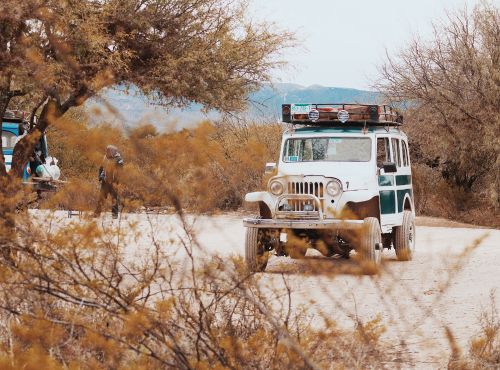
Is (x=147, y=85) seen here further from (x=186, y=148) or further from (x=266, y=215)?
(x=186, y=148)

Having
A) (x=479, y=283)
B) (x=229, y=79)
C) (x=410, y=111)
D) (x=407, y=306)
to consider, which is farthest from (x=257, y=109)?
(x=410, y=111)

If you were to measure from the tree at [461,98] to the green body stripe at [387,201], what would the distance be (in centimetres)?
1740

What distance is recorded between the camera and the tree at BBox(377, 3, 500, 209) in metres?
32.6

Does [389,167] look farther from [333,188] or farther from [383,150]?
[333,188]

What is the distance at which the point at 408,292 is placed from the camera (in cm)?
576

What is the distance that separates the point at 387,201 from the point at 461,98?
1958 cm

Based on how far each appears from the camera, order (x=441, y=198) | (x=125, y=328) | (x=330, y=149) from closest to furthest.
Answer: (x=125, y=328) → (x=330, y=149) → (x=441, y=198)

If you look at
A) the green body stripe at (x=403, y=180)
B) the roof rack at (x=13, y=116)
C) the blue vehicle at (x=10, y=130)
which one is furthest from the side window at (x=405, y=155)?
the roof rack at (x=13, y=116)

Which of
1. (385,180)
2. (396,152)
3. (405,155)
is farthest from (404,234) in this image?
(405,155)

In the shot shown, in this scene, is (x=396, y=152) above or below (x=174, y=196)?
above

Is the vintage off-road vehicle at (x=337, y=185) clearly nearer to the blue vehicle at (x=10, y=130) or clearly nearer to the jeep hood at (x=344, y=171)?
the jeep hood at (x=344, y=171)

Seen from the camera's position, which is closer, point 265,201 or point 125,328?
point 125,328

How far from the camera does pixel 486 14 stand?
3434 cm

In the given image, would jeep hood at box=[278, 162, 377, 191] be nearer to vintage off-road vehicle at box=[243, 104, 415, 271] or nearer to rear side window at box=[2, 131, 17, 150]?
vintage off-road vehicle at box=[243, 104, 415, 271]
